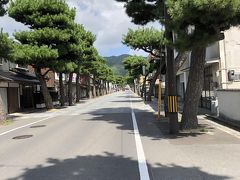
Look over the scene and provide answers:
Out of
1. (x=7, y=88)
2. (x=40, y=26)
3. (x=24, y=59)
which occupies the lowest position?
(x=7, y=88)

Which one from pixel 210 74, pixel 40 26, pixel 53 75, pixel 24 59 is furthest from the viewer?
pixel 53 75

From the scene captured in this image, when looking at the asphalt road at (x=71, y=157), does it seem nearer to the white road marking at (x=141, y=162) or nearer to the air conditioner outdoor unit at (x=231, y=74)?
the white road marking at (x=141, y=162)

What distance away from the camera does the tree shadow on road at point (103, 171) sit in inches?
307

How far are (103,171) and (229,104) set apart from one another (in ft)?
35.9

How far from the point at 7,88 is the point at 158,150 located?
87.8 feet

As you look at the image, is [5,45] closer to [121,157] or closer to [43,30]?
[43,30]

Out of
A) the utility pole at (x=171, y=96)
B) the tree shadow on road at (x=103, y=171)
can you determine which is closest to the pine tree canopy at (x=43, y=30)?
the utility pole at (x=171, y=96)

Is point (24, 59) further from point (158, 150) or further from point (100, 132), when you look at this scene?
point (158, 150)

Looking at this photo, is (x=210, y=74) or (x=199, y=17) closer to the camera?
(x=199, y=17)

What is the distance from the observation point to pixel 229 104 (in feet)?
59.0

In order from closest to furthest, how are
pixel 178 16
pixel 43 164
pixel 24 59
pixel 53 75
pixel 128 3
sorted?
1. pixel 43 164
2. pixel 178 16
3. pixel 128 3
4. pixel 24 59
5. pixel 53 75

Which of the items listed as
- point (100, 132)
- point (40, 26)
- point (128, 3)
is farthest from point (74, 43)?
point (100, 132)

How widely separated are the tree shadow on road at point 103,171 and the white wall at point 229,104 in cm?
838

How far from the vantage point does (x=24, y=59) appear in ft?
104
